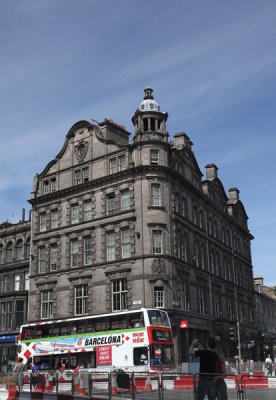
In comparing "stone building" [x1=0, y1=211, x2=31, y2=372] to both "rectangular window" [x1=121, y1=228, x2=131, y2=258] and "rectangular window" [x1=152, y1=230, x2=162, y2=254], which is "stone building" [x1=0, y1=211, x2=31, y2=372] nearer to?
"rectangular window" [x1=121, y1=228, x2=131, y2=258]

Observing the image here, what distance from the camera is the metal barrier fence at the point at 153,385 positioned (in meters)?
12.0

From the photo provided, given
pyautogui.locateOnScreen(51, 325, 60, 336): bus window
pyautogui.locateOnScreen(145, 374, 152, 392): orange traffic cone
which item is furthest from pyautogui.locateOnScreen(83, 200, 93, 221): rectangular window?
pyautogui.locateOnScreen(145, 374, 152, 392): orange traffic cone

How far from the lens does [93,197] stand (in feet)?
159

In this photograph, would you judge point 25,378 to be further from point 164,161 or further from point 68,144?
point 68,144

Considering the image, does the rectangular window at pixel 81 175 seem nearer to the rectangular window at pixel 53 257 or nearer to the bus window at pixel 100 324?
the rectangular window at pixel 53 257

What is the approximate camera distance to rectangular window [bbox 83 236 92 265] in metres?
47.1

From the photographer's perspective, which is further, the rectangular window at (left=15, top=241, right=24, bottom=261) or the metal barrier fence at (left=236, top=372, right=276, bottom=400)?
the rectangular window at (left=15, top=241, right=24, bottom=261)

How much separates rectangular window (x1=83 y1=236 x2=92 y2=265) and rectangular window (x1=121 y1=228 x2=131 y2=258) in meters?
3.83

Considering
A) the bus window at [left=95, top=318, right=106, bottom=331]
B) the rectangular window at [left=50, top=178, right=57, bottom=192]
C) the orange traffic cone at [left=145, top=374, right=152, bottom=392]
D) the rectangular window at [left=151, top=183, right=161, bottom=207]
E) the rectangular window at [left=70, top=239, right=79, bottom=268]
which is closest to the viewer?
the orange traffic cone at [left=145, top=374, right=152, bottom=392]

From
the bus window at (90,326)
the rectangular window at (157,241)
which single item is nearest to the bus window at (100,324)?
the bus window at (90,326)

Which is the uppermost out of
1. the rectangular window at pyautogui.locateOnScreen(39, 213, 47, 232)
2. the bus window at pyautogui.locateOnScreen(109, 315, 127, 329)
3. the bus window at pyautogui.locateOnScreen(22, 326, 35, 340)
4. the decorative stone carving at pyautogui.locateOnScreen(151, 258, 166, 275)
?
the rectangular window at pyautogui.locateOnScreen(39, 213, 47, 232)

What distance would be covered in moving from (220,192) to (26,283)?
85.5 ft

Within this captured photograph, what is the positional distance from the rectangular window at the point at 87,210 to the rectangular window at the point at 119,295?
7.30 meters

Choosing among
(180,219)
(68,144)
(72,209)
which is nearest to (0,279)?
(72,209)
